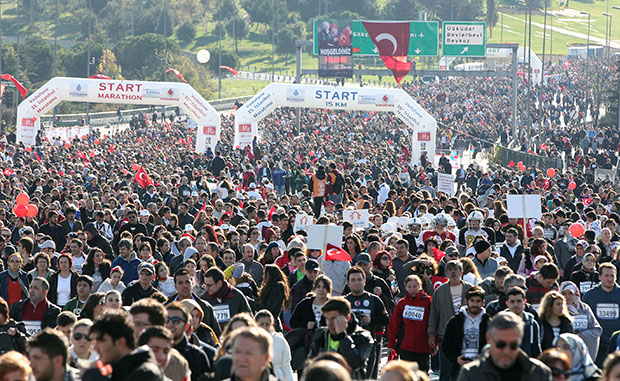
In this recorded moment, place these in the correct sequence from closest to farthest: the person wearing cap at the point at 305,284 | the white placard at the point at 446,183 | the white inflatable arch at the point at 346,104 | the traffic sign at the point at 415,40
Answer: the person wearing cap at the point at 305,284, the white placard at the point at 446,183, the white inflatable arch at the point at 346,104, the traffic sign at the point at 415,40

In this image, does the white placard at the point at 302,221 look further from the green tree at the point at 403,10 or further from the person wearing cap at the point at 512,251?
the green tree at the point at 403,10

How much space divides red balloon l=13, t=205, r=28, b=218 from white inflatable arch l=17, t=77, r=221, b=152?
2284 centimetres

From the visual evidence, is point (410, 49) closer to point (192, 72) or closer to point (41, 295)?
point (192, 72)

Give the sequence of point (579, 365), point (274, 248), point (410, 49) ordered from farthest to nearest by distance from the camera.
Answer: point (410, 49) < point (274, 248) < point (579, 365)

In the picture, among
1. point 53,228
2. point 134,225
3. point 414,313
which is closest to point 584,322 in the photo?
point 414,313

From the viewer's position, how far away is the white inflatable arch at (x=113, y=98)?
41.7m

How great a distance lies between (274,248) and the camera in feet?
46.1

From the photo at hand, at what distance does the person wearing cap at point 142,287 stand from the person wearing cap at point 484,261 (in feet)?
11.7

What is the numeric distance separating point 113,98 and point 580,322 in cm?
3378

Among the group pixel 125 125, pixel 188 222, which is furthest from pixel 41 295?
pixel 125 125

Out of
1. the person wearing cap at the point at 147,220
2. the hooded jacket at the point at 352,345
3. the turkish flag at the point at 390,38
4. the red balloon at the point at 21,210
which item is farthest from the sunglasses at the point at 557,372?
the turkish flag at the point at 390,38

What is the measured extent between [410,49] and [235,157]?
2115cm

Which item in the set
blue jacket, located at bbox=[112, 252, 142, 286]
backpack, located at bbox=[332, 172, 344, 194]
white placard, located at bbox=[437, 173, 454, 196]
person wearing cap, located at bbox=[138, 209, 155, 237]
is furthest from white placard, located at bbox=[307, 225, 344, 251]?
white placard, located at bbox=[437, 173, 454, 196]

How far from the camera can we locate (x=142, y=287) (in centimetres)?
1144
